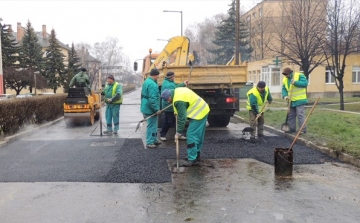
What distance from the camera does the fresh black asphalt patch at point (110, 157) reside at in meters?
6.22

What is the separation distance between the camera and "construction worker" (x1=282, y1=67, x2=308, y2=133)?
9.71m

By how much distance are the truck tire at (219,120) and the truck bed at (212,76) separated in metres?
1.57

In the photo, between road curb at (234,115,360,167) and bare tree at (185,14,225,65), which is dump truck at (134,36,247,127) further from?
bare tree at (185,14,225,65)

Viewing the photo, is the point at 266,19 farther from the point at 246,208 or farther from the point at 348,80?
the point at 246,208

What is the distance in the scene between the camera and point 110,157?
25.2ft

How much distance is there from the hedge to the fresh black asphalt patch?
3.61ft

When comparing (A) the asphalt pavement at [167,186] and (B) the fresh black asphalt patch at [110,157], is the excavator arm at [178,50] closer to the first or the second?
(B) the fresh black asphalt patch at [110,157]

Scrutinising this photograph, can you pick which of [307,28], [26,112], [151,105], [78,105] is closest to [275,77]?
[307,28]

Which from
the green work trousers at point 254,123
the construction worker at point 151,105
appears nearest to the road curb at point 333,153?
the green work trousers at point 254,123

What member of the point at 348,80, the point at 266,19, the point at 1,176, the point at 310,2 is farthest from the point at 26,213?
the point at 266,19

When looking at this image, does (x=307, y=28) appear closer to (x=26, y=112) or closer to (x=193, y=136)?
(x=26, y=112)

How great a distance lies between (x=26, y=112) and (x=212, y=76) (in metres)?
6.07

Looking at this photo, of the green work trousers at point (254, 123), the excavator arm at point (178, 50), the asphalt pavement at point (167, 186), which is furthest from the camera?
the excavator arm at point (178, 50)

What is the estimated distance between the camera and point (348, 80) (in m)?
34.1
